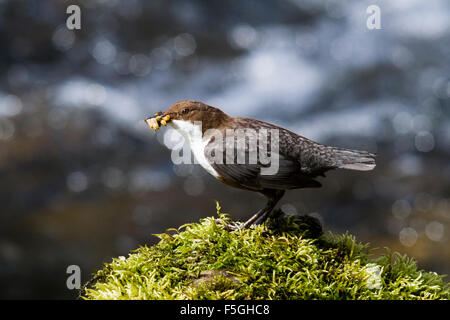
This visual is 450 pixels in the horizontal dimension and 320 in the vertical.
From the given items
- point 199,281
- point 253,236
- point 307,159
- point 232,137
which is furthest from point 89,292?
point 307,159

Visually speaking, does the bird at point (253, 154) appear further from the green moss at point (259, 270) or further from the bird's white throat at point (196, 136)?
the green moss at point (259, 270)

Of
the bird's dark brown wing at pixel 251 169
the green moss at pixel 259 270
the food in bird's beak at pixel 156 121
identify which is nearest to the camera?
the green moss at pixel 259 270

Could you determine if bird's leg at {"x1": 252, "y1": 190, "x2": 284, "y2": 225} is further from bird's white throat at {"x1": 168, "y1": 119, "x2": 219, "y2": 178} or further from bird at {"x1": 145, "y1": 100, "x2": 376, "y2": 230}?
bird's white throat at {"x1": 168, "y1": 119, "x2": 219, "y2": 178}

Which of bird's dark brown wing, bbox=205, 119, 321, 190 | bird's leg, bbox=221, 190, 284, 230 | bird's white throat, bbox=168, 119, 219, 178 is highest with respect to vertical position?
bird's white throat, bbox=168, 119, 219, 178

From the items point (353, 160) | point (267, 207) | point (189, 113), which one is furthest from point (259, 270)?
point (189, 113)

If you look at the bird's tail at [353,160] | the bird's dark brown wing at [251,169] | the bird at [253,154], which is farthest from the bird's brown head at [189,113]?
the bird's tail at [353,160]

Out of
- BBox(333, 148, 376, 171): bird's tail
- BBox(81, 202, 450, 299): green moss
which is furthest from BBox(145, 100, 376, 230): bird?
BBox(81, 202, 450, 299): green moss
